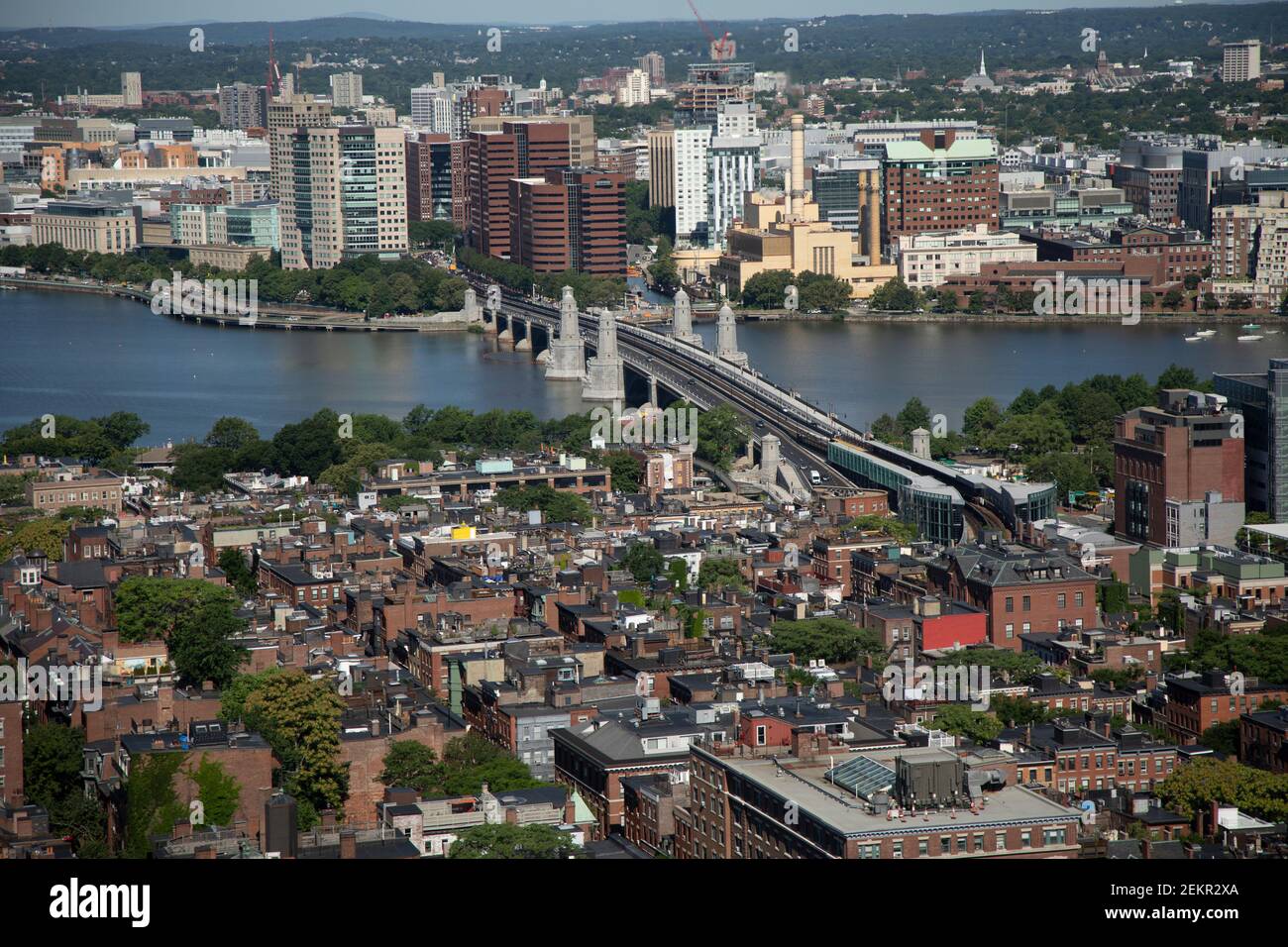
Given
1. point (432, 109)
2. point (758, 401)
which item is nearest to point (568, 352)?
point (758, 401)

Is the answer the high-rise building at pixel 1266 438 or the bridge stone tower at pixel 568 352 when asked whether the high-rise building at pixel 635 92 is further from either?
the high-rise building at pixel 1266 438

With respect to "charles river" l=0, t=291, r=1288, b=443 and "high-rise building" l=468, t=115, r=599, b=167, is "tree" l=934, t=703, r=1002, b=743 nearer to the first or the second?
"charles river" l=0, t=291, r=1288, b=443

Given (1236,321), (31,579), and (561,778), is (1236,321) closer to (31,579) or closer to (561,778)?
(31,579)

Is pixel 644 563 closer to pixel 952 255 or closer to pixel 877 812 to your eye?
pixel 877 812

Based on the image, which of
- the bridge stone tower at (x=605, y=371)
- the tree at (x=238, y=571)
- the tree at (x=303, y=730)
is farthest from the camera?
the bridge stone tower at (x=605, y=371)

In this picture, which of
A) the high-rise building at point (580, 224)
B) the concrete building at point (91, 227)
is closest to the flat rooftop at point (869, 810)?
the high-rise building at point (580, 224)

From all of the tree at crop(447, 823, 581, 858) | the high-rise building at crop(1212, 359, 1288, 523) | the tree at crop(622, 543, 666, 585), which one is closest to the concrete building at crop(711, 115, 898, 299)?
the high-rise building at crop(1212, 359, 1288, 523)
